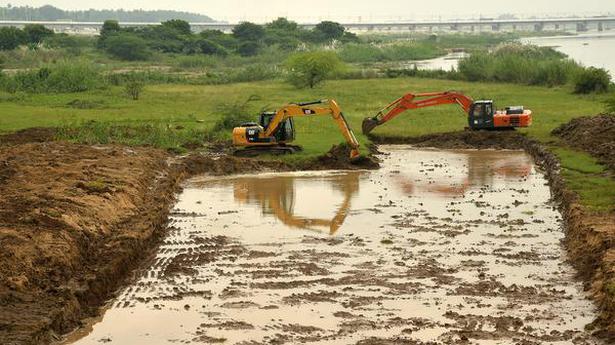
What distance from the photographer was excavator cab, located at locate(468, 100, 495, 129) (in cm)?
3959

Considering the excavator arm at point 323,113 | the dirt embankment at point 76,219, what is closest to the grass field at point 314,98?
the excavator arm at point 323,113

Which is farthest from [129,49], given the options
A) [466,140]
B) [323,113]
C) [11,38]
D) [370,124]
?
[323,113]

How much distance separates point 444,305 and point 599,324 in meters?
2.52

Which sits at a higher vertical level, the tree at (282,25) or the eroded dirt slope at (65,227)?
the tree at (282,25)

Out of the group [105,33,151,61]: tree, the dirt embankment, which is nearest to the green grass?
the dirt embankment

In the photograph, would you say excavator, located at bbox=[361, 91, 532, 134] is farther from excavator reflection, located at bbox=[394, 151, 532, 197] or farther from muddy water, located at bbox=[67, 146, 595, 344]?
muddy water, located at bbox=[67, 146, 595, 344]

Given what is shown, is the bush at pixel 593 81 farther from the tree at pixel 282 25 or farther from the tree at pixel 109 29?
the tree at pixel 282 25

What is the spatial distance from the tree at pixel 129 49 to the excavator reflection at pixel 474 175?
67698mm

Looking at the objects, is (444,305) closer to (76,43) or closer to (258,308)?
(258,308)

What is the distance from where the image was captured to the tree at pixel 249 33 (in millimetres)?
124625

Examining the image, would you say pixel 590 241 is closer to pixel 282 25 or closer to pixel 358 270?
pixel 358 270

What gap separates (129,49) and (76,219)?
82.1m

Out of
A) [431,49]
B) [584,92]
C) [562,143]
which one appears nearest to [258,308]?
[562,143]

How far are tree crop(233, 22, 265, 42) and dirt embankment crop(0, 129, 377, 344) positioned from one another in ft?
301
